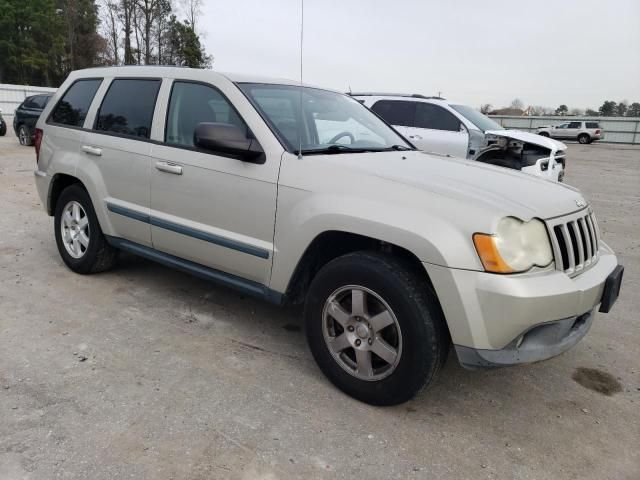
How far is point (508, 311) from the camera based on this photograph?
230 centimetres

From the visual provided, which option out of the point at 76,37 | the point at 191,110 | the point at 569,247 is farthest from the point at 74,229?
the point at 76,37

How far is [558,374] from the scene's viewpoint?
10.7 feet

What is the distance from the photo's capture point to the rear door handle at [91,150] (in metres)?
4.11

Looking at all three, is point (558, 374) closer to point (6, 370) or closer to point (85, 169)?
point (6, 370)

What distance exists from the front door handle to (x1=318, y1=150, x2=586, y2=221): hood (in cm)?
109

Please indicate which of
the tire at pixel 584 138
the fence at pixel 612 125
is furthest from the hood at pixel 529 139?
the fence at pixel 612 125

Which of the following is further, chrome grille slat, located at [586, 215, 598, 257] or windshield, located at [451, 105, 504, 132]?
windshield, located at [451, 105, 504, 132]

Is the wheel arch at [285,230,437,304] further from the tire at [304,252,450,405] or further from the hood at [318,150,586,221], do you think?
the hood at [318,150,586,221]

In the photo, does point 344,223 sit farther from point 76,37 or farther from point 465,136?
point 76,37

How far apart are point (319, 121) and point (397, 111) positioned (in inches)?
249

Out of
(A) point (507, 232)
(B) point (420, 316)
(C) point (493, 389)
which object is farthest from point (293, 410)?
(A) point (507, 232)

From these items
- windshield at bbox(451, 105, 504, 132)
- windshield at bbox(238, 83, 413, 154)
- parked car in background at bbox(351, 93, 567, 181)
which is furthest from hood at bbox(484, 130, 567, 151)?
windshield at bbox(238, 83, 413, 154)

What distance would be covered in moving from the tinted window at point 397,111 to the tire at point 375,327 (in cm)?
722

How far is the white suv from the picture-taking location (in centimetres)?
240
